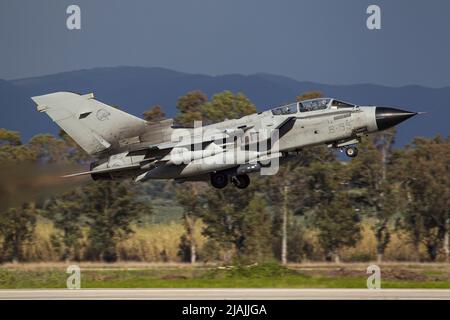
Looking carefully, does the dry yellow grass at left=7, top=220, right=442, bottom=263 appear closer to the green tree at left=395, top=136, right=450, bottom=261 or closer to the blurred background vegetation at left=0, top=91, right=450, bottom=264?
the blurred background vegetation at left=0, top=91, right=450, bottom=264

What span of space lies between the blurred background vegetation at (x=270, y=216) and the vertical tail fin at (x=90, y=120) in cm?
1554

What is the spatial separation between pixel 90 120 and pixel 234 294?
8.05 metres

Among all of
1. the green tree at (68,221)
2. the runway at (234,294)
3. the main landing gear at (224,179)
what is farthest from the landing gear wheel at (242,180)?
the green tree at (68,221)

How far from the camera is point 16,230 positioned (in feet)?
152

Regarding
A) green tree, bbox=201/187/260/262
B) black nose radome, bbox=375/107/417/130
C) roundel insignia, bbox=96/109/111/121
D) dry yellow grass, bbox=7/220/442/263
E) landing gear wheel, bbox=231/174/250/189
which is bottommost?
dry yellow grass, bbox=7/220/442/263

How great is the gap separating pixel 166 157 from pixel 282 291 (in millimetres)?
5859

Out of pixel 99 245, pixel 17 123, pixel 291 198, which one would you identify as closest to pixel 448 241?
pixel 291 198

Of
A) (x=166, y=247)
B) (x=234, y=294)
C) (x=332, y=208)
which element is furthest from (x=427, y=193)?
(x=234, y=294)

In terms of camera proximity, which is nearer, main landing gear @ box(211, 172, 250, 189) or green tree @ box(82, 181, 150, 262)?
main landing gear @ box(211, 172, 250, 189)

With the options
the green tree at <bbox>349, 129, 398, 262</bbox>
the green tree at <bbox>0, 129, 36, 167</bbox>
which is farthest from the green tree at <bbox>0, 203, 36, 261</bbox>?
the green tree at <bbox>349, 129, 398, 262</bbox>

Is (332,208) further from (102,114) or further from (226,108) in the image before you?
(102,114)

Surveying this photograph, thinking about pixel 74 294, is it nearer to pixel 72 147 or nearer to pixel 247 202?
pixel 247 202

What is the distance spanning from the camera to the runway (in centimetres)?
2550
